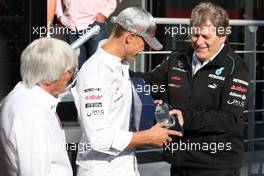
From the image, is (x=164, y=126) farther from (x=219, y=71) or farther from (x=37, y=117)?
(x=37, y=117)

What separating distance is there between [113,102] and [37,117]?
1.85 feet

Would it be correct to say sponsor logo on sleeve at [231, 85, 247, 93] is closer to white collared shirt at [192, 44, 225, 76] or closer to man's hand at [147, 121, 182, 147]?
white collared shirt at [192, 44, 225, 76]

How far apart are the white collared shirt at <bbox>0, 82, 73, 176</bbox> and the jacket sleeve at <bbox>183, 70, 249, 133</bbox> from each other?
881 mm

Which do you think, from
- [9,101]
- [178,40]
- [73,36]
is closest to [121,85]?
[9,101]

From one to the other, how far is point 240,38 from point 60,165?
Result: 15.5 ft

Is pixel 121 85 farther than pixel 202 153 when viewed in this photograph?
No

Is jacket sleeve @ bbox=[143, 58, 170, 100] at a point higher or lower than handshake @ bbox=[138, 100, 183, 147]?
higher

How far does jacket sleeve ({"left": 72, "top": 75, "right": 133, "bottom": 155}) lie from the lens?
3.03 metres

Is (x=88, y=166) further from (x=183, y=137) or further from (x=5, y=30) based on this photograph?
(x=5, y=30)

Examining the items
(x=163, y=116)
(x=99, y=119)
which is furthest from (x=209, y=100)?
(x=99, y=119)

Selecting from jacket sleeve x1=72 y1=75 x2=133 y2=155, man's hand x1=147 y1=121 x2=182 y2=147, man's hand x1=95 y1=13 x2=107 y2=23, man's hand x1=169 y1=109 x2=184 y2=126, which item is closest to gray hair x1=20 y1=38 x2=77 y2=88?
jacket sleeve x1=72 y1=75 x2=133 y2=155

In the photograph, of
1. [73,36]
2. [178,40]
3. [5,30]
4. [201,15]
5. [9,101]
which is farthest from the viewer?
[178,40]

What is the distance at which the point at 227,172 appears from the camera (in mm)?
3562

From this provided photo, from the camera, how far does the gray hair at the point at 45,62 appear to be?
2760 millimetres
